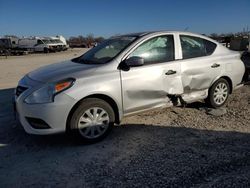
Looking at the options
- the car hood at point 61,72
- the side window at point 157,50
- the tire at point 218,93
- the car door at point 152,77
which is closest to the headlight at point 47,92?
the car hood at point 61,72

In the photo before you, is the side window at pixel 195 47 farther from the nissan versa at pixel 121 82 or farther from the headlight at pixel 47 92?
the headlight at pixel 47 92

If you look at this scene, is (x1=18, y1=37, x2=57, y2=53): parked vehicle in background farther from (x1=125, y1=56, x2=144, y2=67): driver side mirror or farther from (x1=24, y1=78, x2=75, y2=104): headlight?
(x1=24, y1=78, x2=75, y2=104): headlight

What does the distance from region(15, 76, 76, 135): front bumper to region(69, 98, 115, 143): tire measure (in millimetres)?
146

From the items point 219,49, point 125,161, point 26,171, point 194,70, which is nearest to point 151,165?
point 125,161

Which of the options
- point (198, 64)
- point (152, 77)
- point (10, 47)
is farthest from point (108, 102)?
point (10, 47)

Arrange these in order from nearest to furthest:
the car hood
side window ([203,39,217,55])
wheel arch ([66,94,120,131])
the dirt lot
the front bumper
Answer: the dirt lot, the front bumper, wheel arch ([66,94,120,131]), the car hood, side window ([203,39,217,55])

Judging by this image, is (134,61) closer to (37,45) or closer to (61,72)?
(61,72)

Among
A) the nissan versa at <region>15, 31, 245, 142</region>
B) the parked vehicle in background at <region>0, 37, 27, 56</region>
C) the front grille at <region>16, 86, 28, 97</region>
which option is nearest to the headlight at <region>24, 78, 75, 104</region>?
the nissan versa at <region>15, 31, 245, 142</region>

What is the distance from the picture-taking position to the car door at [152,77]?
4.46 meters

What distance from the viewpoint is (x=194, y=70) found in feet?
16.9

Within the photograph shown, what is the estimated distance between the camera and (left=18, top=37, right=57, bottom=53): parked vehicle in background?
39247mm

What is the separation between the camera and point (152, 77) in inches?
182

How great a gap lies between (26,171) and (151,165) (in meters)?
1.56

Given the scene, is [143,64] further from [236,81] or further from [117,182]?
[236,81]
